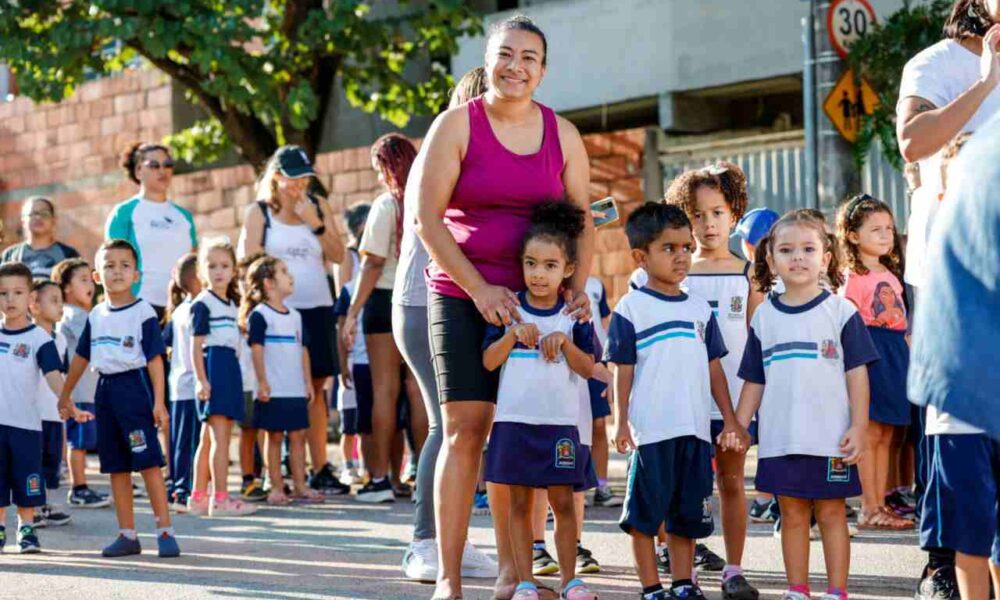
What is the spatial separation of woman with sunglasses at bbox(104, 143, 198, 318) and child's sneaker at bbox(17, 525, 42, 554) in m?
2.99

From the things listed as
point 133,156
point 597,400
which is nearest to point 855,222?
point 597,400

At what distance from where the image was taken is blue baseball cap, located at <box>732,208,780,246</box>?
25.7ft

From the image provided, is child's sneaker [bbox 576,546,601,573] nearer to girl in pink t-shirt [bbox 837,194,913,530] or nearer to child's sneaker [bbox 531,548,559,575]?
child's sneaker [bbox 531,548,559,575]

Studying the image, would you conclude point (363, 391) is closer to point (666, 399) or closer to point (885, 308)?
point (885, 308)

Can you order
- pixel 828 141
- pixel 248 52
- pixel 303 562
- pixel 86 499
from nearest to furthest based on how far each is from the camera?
pixel 303 562, pixel 86 499, pixel 828 141, pixel 248 52

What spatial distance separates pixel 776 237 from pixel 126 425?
129 inches

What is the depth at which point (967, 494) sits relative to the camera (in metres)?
4.96

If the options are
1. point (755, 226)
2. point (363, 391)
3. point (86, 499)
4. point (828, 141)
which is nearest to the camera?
point (755, 226)

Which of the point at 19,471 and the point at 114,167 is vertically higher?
the point at 114,167

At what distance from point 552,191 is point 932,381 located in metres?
2.86

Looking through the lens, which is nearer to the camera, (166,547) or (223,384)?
(166,547)

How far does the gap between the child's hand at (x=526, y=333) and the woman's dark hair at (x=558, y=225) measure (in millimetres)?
280

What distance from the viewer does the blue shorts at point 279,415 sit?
10.0 metres

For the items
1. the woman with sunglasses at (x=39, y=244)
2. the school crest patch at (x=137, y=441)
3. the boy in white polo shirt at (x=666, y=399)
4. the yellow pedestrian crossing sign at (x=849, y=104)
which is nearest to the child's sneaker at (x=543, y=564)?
the boy in white polo shirt at (x=666, y=399)
